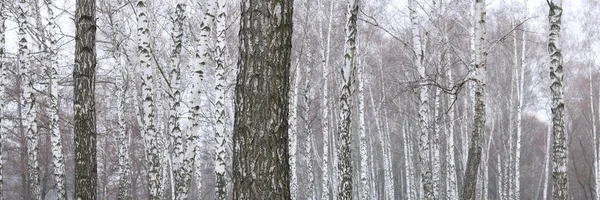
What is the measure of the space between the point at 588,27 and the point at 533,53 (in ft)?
10.3

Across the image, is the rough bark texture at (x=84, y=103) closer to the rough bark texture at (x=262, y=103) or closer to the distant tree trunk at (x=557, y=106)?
the rough bark texture at (x=262, y=103)

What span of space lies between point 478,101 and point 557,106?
120cm

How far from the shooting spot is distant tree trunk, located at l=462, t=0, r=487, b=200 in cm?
894

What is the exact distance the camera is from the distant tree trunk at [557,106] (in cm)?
905

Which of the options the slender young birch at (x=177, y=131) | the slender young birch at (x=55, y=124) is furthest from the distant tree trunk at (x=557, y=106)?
the slender young birch at (x=55, y=124)

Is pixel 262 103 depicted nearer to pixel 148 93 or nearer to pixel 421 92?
pixel 148 93

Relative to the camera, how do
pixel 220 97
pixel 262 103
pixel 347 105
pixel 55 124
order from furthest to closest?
pixel 55 124 < pixel 220 97 < pixel 347 105 < pixel 262 103

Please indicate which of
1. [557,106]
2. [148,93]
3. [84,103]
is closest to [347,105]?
[557,106]

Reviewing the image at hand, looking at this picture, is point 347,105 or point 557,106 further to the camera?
point 347,105

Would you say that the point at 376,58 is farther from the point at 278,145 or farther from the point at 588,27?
the point at 278,145

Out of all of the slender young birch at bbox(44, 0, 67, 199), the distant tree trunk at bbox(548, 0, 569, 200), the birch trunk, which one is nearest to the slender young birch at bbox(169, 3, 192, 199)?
the birch trunk

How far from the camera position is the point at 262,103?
430cm

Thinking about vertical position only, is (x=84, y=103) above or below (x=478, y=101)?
below

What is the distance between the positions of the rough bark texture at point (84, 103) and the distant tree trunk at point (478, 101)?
204 inches
